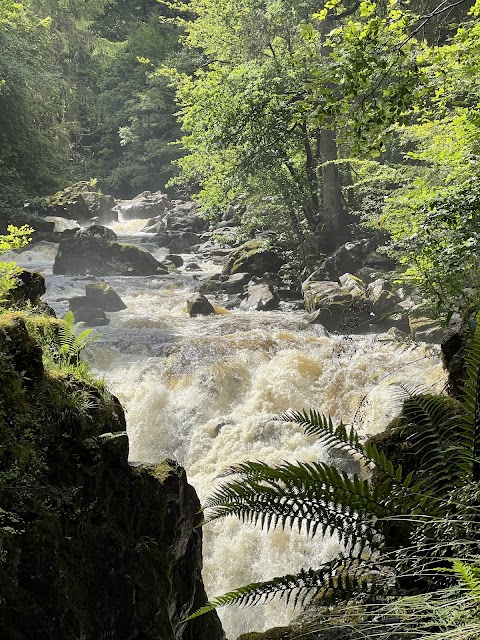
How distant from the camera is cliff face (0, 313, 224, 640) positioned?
3.09 metres

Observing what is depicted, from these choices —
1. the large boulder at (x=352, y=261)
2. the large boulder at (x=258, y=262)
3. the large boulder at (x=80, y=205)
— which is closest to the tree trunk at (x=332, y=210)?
the large boulder at (x=352, y=261)

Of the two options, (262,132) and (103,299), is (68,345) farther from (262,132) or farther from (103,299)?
(262,132)

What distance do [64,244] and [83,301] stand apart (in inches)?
220

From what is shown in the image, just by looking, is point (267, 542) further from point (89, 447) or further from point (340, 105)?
point (340, 105)

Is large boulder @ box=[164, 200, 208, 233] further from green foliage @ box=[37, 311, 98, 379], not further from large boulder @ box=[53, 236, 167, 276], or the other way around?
green foliage @ box=[37, 311, 98, 379]

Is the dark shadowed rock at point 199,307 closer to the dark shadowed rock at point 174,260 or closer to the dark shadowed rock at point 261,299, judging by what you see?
the dark shadowed rock at point 261,299

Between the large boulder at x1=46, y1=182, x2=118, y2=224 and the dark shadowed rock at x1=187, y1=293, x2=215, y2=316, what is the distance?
36.9ft

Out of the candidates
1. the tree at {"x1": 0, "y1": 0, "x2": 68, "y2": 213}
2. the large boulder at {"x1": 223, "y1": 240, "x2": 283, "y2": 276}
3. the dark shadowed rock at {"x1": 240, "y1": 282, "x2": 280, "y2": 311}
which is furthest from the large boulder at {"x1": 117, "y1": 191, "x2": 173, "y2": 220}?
the dark shadowed rock at {"x1": 240, "y1": 282, "x2": 280, "y2": 311}

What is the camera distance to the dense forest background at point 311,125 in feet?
14.9

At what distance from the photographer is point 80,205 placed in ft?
84.7

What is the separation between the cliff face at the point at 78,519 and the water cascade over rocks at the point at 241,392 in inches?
82.9

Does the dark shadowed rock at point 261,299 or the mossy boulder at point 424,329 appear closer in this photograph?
the mossy boulder at point 424,329

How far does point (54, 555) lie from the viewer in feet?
10.5

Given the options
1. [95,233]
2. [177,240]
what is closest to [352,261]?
[95,233]
